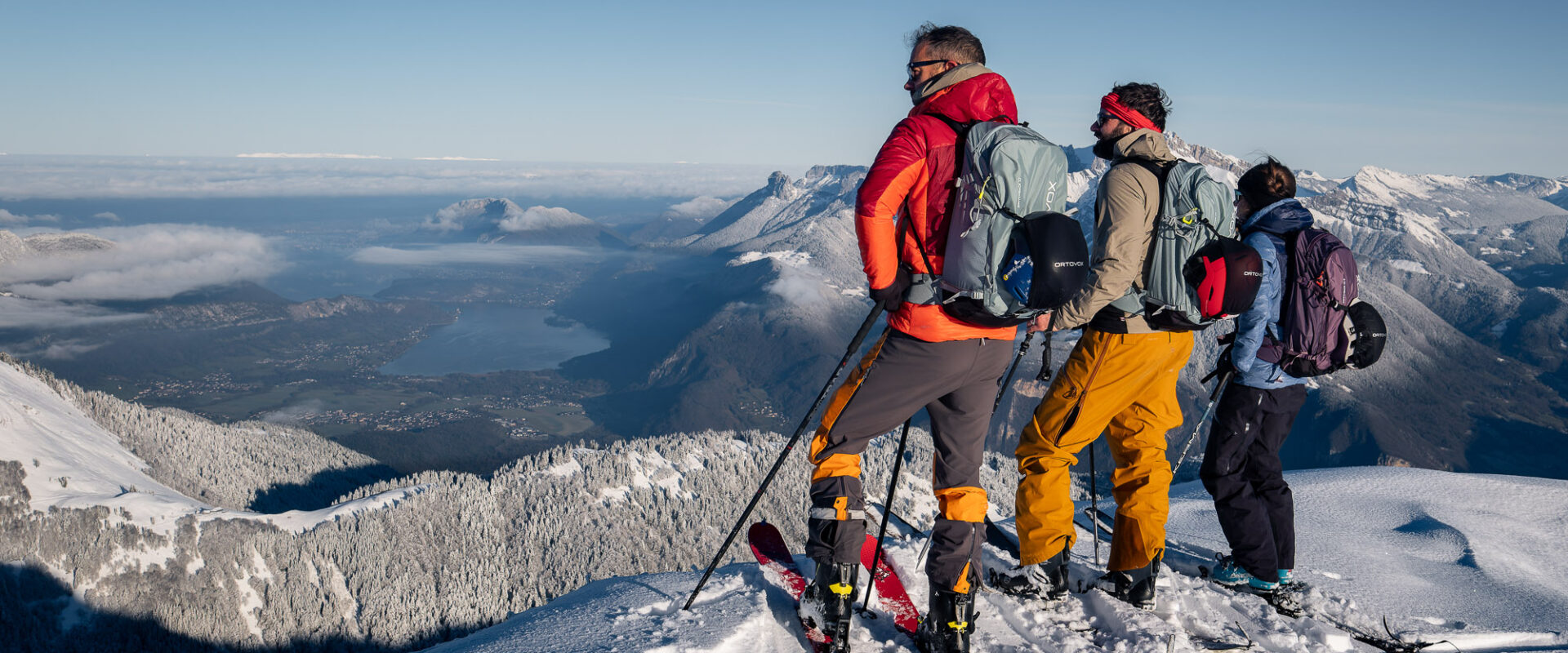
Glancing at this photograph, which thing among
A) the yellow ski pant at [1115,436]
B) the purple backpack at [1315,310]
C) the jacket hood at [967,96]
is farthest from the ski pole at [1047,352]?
the purple backpack at [1315,310]

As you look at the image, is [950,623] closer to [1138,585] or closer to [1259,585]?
[1138,585]

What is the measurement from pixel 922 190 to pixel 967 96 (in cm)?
73

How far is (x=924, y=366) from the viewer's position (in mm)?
5227

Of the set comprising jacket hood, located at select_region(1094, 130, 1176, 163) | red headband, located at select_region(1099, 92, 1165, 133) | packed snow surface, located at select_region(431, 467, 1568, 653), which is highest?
red headband, located at select_region(1099, 92, 1165, 133)

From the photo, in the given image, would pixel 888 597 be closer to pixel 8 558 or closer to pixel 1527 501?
pixel 1527 501

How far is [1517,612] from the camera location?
7.89 meters

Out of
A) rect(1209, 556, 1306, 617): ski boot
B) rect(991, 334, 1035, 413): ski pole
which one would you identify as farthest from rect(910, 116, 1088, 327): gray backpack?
rect(1209, 556, 1306, 617): ski boot

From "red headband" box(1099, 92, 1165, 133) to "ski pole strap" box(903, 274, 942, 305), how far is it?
2763 mm

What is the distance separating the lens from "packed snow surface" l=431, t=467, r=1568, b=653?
229 inches

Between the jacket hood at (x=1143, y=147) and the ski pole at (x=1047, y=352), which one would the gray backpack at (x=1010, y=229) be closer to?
the ski pole at (x=1047, y=352)

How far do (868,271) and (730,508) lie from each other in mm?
130720

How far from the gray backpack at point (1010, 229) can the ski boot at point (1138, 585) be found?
327cm

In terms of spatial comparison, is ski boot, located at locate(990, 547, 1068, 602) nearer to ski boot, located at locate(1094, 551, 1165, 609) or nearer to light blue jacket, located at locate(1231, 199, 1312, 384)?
ski boot, located at locate(1094, 551, 1165, 609)

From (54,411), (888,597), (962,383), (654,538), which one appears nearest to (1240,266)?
(962,383)
